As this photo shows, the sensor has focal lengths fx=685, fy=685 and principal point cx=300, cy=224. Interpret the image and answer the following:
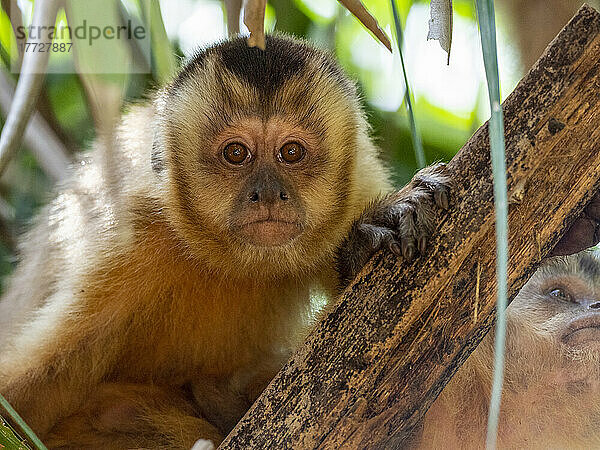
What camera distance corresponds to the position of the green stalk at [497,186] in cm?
100

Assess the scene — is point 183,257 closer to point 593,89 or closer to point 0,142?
point 0,142

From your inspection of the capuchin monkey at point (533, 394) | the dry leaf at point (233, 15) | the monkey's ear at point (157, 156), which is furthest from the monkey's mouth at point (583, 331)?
the dry leaf at point (233, 15)

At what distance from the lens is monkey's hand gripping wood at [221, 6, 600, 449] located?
1.60 m

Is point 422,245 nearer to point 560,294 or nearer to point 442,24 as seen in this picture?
point 442,24

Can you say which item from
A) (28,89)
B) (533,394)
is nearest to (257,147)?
(28,89)

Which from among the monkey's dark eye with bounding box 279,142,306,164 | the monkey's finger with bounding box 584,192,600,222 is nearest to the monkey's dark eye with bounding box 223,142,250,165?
the monkey's dark eye with bounding box 279,142,306,164

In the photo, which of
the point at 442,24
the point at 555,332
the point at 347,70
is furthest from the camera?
the point at 347,70

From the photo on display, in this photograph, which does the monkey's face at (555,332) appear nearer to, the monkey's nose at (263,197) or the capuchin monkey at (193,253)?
the capuchin monkey at (193,253)

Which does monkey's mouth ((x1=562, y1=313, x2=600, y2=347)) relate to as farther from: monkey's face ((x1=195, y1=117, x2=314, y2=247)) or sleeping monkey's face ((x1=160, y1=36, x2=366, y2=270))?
monkey's face ((x1=195, y1=117, x2=314, y2=247))

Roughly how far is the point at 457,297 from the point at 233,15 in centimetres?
158

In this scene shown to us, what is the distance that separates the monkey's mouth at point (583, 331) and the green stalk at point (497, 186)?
1.35 metres

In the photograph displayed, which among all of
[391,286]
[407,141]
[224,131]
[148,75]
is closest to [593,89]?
[391,286]

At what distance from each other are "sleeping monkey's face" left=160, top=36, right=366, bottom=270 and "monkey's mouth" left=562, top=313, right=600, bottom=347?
33.3 inches

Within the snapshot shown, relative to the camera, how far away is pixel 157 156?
2523 millimetres
